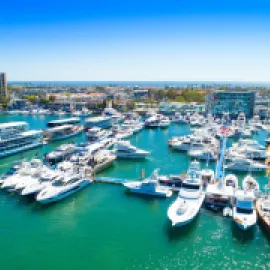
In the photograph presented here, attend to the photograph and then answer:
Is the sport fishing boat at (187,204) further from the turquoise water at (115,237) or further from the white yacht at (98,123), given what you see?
the white yacht at (98,123)

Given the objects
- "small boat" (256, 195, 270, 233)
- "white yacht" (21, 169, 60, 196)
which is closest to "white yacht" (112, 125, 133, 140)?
"white yacht" (21, 169, 60, 196)

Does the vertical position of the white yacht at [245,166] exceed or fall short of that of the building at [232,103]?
it falls short

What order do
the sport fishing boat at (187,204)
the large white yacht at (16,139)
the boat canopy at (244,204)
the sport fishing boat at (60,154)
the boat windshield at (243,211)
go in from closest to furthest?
the sport fishing boat at (187,204)
the boat windshield at (243,211)
the boat canopy at (244,204)
the sport fishing boat at (60,154)
the large white yacht at (16,139)

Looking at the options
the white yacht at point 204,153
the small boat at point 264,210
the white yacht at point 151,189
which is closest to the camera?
the small boat at point 264,210

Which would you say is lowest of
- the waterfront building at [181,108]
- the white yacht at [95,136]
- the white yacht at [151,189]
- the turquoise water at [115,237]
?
the turquoise water at [115,237]

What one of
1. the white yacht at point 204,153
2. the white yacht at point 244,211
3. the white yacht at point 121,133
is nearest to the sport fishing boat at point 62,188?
the white yacht at point 244,211

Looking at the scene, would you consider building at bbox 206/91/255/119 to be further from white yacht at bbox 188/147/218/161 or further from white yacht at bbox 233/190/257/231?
white yacht at bbox 233/190/257/231

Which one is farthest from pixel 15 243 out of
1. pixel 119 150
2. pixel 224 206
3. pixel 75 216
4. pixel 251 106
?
pixel 251 106
